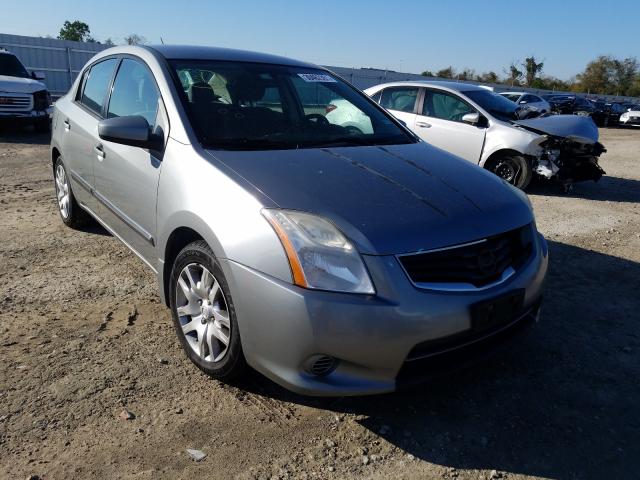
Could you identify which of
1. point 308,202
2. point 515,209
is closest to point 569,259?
point 515,209

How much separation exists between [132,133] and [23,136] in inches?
448

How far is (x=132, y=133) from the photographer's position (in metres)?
2.92

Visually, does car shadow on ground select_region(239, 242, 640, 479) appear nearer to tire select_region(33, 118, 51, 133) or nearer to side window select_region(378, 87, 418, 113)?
side window select_region(378, 87, 418, 113)

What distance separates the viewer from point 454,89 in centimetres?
837

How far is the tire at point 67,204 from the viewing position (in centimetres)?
486

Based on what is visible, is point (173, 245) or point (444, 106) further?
point (444, 106)

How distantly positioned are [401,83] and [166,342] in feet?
23.2

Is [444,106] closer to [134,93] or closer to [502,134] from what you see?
[502,134]

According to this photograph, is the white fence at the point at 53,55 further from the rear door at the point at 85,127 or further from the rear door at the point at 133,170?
the rear door at the point at 133,170

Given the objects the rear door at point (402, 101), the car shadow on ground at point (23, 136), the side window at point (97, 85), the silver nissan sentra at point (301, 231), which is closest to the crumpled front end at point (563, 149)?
the rear door at point (402, 101)

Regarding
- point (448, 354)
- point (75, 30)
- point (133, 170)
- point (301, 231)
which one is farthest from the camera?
point (75, 30)

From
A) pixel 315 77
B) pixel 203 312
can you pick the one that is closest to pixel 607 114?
pixel 315 77

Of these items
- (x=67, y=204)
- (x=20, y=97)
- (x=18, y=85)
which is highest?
(x=18, y=85)

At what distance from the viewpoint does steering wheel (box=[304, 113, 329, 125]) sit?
11.8 feet
